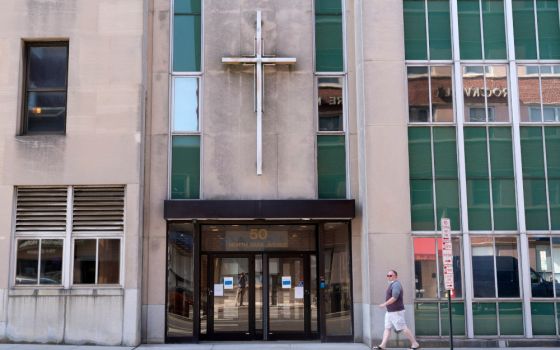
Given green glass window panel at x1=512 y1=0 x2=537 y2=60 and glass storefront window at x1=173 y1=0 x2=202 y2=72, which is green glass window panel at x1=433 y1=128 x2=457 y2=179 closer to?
green glass window panel at x1=512 y1=0 x2=537 y2=60

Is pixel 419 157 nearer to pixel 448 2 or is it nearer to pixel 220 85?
pixel 448 2

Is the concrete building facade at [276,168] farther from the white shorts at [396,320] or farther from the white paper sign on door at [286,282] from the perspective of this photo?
the white shorts at [396,320]

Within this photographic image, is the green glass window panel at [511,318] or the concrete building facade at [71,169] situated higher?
the concrete building facade at [71,169]

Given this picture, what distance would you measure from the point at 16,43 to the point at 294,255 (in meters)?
9.19

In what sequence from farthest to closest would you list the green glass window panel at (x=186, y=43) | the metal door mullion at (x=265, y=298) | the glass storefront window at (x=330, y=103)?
the green glass window panel at (x=186, y=43), the glass storefront window at (x=330, y=103), the metal door mullion at (x=265, y=298)

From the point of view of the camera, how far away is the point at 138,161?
16.1 metres

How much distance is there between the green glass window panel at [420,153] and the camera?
16.1m

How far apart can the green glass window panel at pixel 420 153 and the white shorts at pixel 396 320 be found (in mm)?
3590

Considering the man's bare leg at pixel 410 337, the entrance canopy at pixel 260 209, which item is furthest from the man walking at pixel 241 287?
the man's bare leg at pixel 410 337

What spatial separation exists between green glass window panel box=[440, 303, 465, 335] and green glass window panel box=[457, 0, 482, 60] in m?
6.40

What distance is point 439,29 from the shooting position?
54.6 ft

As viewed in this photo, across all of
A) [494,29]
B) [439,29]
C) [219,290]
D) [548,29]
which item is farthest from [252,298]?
[548,29]

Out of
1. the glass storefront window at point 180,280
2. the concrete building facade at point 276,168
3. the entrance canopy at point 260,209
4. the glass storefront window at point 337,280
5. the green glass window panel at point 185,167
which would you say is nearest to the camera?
the concrete building facade at point 276,168

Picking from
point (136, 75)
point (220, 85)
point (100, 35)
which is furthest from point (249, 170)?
point (100, 35)
